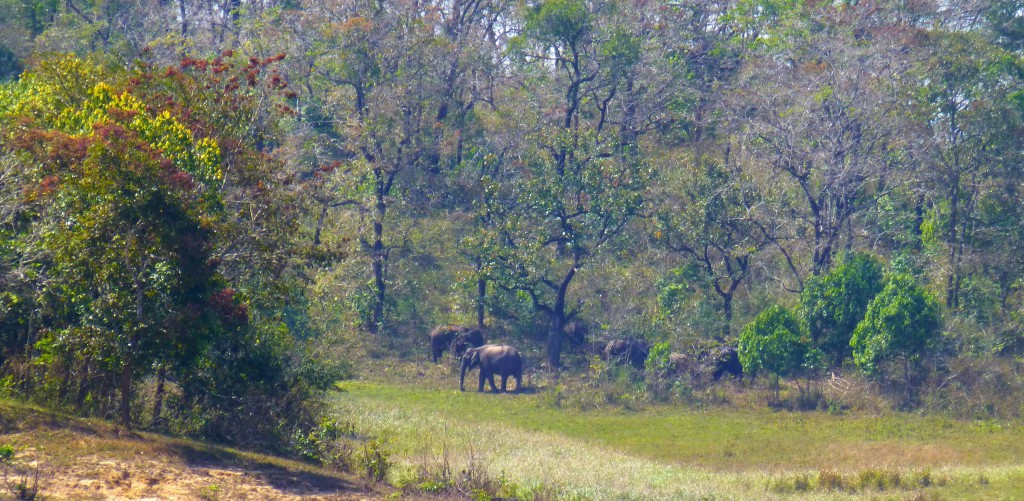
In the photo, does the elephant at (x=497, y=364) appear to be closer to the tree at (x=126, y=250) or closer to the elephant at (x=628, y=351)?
the elephant at (x=628, y=351)

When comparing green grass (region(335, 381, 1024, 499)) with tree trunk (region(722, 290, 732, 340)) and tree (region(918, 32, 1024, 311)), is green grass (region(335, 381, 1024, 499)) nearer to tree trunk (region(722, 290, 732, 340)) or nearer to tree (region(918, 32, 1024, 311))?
tree trunk (region(722, 290, 732, 340))

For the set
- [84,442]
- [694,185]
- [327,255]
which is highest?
[694,185]

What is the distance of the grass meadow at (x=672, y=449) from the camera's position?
15438 mm

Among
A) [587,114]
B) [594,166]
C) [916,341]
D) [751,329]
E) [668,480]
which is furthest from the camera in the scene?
[587,114]

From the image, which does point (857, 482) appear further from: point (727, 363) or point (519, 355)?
point (519, 355)

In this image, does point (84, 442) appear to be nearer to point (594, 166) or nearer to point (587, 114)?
point (594, 166)

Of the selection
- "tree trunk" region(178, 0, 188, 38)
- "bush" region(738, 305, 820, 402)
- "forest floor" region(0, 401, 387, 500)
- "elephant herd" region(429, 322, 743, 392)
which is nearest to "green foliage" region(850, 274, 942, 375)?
"bush" region(738, 305, 820, 402)

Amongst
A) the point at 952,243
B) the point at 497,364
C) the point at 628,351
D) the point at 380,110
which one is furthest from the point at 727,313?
the point at 380,110

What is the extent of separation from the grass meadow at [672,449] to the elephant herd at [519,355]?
1.08m

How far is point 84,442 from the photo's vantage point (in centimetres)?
1263

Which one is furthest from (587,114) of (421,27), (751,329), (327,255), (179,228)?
(179,228)

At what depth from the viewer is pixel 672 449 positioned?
21.5 metres

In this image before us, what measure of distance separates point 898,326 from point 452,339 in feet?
47.1

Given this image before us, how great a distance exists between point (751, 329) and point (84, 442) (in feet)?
63.3
